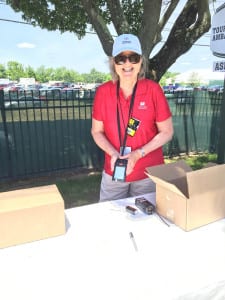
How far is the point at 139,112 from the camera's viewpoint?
183 centimetres

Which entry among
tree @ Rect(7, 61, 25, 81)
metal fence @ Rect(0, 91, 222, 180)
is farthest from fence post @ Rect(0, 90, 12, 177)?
tree @ Rect(7, 61, 25, 81)

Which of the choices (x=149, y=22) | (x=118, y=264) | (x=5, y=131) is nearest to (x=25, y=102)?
(x=5, y=131)

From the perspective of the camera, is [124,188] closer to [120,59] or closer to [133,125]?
[133,125]

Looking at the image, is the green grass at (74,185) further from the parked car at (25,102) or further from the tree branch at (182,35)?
the tree branch at (182,35)

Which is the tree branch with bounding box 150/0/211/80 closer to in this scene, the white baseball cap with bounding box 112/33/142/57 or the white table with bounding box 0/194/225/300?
the white baseball cap with bounding box 112/33/142/57

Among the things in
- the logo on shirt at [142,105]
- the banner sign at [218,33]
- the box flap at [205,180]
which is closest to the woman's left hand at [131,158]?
the logo on shirt at [142,105]

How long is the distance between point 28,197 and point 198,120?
5.97 m

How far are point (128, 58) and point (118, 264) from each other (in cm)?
115

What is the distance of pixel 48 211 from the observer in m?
1.34

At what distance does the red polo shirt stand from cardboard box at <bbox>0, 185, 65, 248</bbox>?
0.65 m

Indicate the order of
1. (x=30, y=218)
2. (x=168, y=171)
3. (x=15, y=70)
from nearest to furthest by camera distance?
(x=30, y=218), (x=168, y=171), (x=15, y=70)

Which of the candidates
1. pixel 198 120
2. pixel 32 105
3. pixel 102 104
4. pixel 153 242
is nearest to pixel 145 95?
pixel 102 104

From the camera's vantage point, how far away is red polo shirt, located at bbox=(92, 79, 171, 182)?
1829 millimetres

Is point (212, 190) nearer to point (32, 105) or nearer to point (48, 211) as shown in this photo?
point (48, 211)
